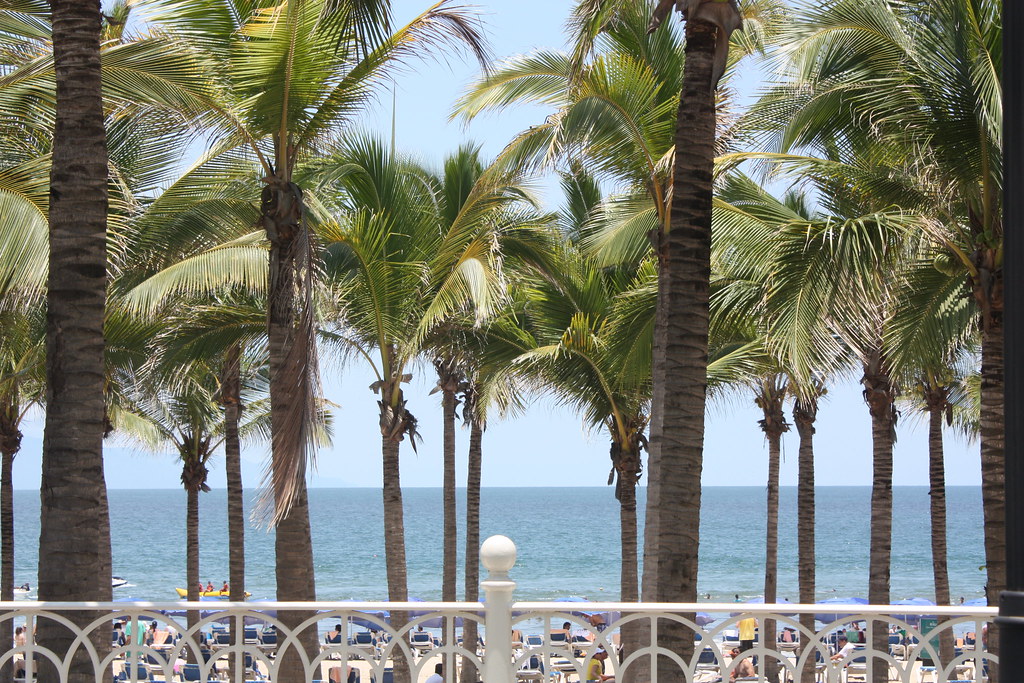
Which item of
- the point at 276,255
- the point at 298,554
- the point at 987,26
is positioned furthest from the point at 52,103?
the point at 987,26

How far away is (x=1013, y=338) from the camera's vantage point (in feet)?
9.93

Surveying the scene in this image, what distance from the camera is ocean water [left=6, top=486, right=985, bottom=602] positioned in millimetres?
70375

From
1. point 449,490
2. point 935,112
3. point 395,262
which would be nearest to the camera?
point 935,112

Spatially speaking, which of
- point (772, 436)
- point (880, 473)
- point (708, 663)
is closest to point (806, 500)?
point (772, 436)

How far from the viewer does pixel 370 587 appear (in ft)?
242

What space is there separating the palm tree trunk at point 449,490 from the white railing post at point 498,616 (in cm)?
1802

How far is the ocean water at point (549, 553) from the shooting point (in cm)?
7038

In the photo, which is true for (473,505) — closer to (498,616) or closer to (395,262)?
(395,262)

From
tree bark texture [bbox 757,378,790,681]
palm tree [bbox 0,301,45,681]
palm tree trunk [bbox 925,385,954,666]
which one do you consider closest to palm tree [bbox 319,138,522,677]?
palm tree [bbox 0,301,45,681]

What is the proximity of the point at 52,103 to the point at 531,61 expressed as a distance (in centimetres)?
542

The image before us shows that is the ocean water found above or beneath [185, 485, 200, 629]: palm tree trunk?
beneath

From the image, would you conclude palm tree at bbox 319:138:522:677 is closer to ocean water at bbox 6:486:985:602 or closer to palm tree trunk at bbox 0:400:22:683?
palm tree trunk at bbox 0:400:22:683

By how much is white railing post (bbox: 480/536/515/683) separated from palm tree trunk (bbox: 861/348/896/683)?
12837 mm

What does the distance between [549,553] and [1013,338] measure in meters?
91.2
